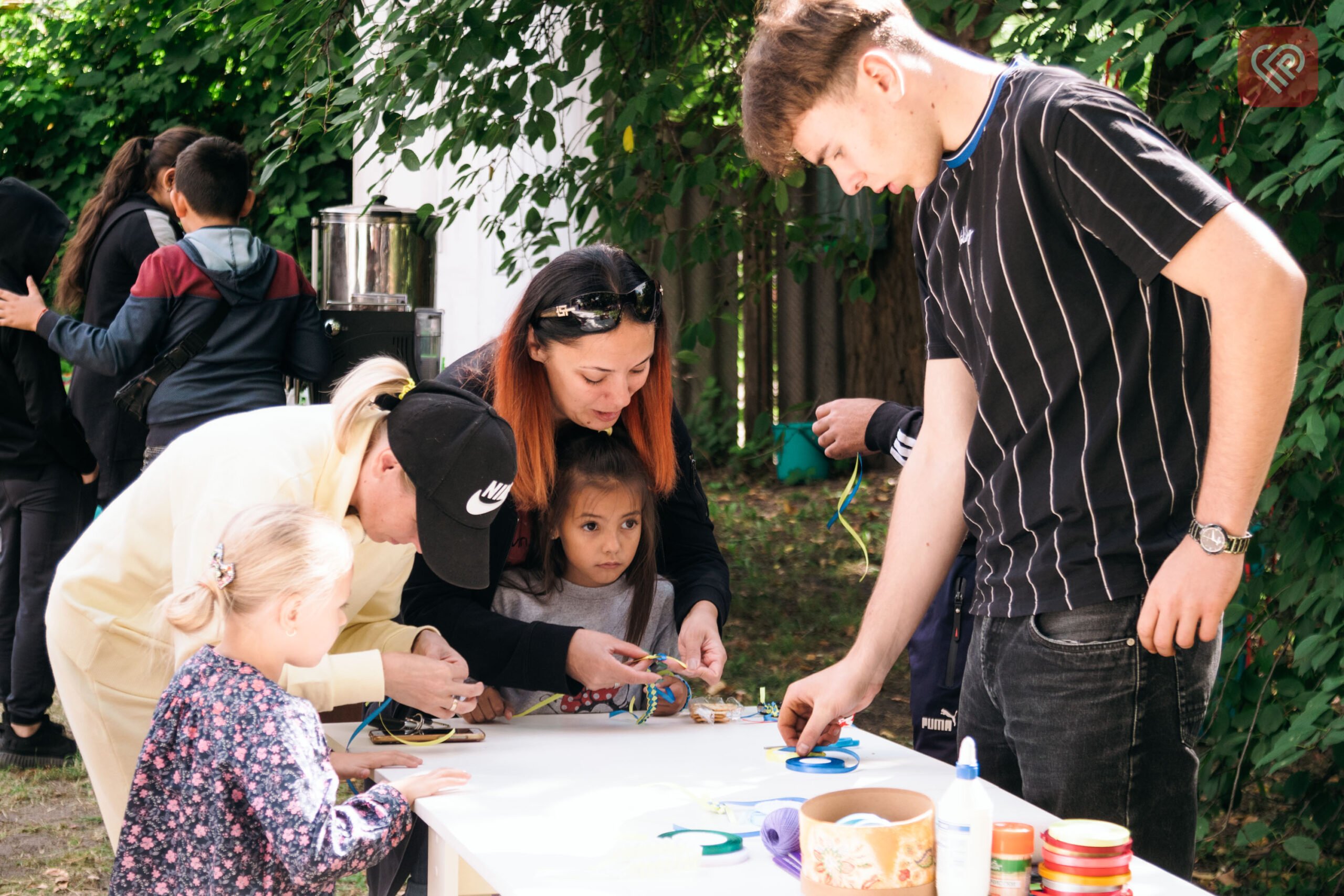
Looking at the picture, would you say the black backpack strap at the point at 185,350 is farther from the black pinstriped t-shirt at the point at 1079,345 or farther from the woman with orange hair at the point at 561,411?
the black pinstriped t-shirt at the point at 1079,345

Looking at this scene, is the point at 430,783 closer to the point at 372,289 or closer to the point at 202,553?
the point at 202,553

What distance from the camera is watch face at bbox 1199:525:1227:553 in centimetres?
151

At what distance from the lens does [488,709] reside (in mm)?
2309

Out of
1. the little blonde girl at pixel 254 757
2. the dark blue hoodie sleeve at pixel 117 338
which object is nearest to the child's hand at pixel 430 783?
the little blonde girl at pixel 254 757

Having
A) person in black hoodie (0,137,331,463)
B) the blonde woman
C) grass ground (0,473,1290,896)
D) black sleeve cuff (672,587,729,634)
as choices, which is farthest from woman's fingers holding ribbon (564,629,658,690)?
person in black hoodie (0,137,331,463)

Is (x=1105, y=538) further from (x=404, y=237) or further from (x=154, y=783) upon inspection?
(x=404, y=237)

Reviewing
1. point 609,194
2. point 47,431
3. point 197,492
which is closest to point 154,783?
point 197,492

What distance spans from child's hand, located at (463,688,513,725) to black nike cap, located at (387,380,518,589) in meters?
0.36

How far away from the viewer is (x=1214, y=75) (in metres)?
2.59

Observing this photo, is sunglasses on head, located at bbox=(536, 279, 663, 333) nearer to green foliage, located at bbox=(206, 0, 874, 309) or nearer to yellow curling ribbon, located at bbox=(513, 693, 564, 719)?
yellow curling ribbon, located at bbox=(513, 693, 564, 719)

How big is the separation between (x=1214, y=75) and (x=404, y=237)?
106 inches

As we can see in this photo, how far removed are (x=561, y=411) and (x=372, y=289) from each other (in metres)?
2.00

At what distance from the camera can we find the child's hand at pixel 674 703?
244 cm

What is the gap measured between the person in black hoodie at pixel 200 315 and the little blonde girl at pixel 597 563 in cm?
172
